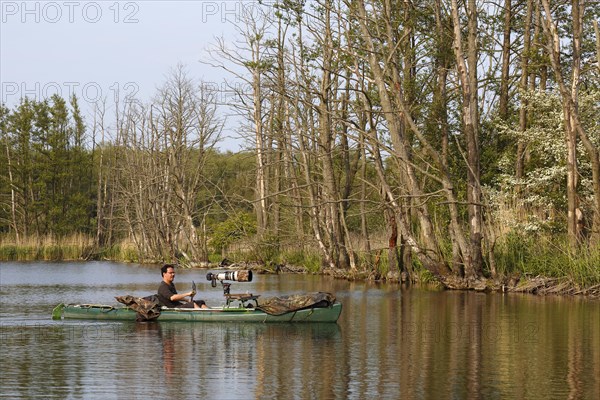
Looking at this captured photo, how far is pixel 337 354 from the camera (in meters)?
16.4

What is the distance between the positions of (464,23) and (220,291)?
12091 millimetres

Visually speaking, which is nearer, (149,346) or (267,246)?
(149,346)

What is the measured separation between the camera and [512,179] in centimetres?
3081

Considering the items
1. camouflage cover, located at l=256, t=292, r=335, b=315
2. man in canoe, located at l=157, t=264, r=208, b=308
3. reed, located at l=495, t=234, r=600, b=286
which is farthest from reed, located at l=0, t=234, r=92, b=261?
camouflage cover, located at l=256, t=292, r=335, b=315

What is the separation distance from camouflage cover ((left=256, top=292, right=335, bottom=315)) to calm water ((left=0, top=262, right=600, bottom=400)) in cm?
38

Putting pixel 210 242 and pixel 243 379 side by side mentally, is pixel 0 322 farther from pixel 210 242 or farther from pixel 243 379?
pixel 210 242

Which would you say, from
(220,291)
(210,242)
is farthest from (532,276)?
(210,242)

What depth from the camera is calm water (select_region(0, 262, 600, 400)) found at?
13125 millimetres

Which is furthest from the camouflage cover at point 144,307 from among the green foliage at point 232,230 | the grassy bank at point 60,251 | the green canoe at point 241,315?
the grassy bank at point 60,251

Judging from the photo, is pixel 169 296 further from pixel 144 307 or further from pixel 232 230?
pixel 232 230

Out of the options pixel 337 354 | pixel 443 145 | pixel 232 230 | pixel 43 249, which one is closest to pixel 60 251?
pixel 43 249

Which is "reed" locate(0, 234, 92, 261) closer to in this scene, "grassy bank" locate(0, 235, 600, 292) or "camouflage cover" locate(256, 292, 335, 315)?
"grassy bank" locate(0, 235, 600, 292)

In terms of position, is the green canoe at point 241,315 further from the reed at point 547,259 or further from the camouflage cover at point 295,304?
the reed at point 547,259

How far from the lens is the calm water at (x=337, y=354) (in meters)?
13.1
